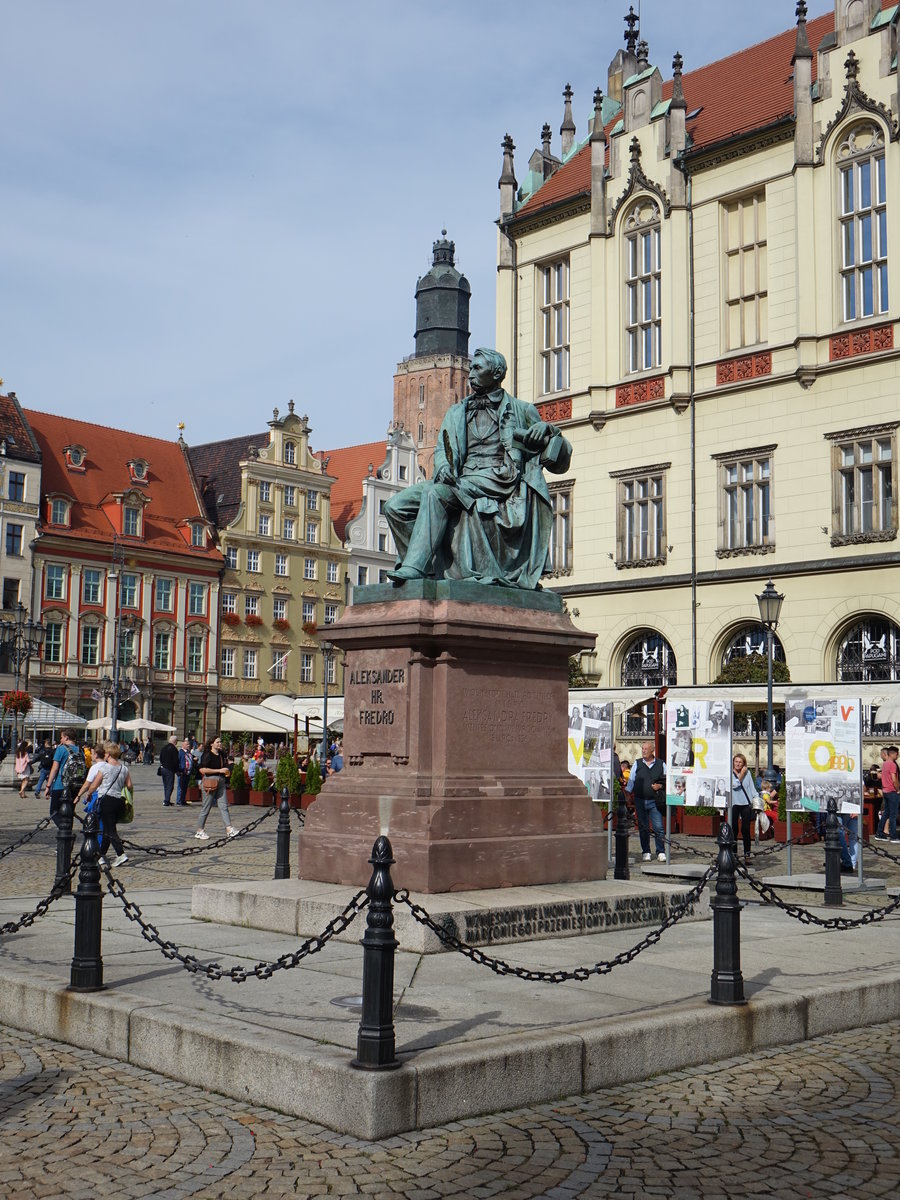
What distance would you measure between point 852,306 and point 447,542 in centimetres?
2291

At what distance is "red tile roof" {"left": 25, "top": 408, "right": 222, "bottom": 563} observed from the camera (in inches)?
2559

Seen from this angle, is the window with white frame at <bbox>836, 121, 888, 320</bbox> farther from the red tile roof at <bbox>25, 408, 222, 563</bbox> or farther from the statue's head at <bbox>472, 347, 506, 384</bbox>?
the red tile roof at <bbox>25, 408, 222, 563</bbox>

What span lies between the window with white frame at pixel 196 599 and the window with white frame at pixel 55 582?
6683 millimetres

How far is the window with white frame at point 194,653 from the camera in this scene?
221 feet

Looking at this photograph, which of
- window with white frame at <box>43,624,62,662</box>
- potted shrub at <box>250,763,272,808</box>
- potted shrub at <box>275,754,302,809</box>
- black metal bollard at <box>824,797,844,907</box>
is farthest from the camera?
window with white frame at <box>43,624,62,662</box>

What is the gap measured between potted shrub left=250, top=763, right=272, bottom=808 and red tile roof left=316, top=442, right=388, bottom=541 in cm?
4306

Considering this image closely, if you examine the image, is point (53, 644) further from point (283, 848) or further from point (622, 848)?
point (622, 848)

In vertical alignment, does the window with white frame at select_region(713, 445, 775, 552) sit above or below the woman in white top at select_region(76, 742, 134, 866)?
above

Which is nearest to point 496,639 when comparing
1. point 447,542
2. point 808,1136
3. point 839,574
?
point 447,542

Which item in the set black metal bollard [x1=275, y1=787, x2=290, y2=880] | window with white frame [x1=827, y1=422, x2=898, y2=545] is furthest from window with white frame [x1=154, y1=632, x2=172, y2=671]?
black metal bollard [x1=275, y1=787, x2=290, y2=880]

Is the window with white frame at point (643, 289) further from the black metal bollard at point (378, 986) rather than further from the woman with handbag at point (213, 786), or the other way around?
the black metal bollard at point (378, 986)

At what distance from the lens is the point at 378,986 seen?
18.6 ft

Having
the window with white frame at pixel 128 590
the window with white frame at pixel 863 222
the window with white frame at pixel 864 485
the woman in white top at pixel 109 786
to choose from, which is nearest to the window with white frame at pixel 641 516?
A: the window with white frame at pixel 864 485

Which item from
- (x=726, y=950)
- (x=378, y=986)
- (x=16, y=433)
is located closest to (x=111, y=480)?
(x=16, y=433)
